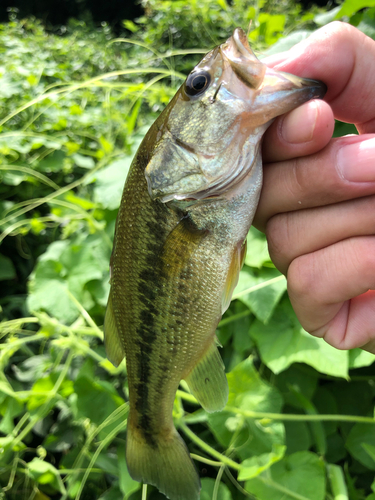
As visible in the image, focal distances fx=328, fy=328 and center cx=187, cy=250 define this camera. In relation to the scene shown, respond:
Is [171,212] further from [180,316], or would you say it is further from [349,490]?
[349,490]

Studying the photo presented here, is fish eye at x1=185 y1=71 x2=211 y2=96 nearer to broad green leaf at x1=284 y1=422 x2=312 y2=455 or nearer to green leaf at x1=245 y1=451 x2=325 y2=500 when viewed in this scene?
green leaf at x1=245 y1=451 x2=325 y2=500

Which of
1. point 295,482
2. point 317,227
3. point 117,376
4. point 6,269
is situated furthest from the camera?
point 6,269

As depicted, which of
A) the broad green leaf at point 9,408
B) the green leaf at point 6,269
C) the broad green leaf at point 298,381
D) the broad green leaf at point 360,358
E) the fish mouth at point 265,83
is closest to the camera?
the fish mouth at point 265,83

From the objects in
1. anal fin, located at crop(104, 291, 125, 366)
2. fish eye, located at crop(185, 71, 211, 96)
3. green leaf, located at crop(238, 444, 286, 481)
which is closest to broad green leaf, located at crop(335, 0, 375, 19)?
fish eye, located at crop(185, 71, 211, 96)

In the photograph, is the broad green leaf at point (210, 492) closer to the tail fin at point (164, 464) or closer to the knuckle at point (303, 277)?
the tail fin at point (164, 464)

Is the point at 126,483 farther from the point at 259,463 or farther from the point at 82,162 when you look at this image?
the point at 82,162

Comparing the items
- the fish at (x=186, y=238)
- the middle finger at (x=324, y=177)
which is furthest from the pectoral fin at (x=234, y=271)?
the middle finger at (x=324, y=177)

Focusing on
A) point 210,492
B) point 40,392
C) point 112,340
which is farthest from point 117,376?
point 112,340

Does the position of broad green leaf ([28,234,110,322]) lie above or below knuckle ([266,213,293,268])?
below
